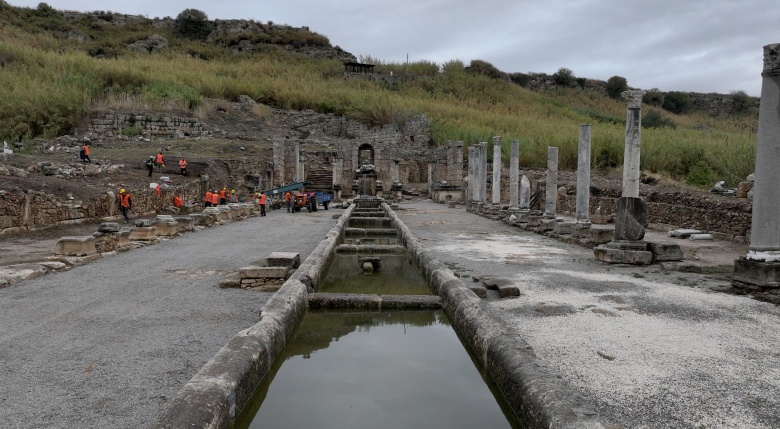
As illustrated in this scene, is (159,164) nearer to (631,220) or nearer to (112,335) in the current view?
(112,335)

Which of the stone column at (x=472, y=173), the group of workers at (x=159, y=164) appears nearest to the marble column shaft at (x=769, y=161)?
the stone column at (x=472, y=173)

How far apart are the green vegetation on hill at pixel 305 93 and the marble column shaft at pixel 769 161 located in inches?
409

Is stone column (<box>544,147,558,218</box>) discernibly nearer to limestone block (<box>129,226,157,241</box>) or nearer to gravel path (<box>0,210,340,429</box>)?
gravel path (<box>0,210,340,429</box>)

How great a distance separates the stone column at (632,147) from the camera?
34.2 ft

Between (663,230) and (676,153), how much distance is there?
9287 millimetres

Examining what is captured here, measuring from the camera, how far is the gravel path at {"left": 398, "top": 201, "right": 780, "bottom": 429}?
371 cm

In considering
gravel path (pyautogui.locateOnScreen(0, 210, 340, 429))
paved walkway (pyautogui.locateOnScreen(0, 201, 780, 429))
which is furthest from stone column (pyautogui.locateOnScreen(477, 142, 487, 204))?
gravel path (pyautogui.locateOnScreen(0, 210, 340, 429))

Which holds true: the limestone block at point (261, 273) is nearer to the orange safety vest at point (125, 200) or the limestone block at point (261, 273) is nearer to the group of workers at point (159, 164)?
the orange safety vest at point (125, 200)

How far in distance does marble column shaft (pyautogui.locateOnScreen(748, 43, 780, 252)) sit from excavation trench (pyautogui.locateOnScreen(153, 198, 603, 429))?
4.36 metres

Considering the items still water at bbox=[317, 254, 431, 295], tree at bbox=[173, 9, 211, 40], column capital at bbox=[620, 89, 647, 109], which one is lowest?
still water at bbox=[317, 254, 431, 295]

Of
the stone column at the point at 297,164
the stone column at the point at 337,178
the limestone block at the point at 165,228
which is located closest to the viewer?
the limestone block at the point at 165,228

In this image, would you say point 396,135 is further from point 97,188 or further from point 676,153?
point 97,188

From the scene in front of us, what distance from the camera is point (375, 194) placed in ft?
103

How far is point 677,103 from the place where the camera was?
215 ft
